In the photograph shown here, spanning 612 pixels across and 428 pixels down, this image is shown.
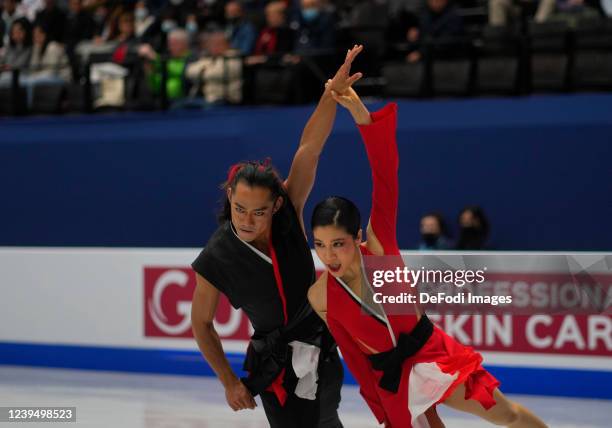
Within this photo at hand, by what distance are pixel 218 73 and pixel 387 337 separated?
7.21 metres

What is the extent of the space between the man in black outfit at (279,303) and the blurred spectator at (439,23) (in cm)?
620

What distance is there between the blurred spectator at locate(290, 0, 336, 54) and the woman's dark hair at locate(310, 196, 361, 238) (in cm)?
677

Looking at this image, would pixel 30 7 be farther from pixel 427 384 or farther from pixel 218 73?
pixel 427 384

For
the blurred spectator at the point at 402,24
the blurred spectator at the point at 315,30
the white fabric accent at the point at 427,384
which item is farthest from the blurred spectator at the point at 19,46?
the white fabric accent at the point at 427,384

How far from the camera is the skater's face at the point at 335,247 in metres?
3.51

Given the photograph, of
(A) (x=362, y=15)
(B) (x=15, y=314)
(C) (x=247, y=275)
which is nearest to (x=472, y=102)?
(A) (x=362, y=15)

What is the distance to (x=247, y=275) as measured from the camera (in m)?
3.88

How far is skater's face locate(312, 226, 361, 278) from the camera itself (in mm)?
3512

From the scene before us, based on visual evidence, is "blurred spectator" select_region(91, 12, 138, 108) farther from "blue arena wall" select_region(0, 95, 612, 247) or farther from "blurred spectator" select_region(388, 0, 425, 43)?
"blurred spectator" select_region(388, 0, 425, 43)

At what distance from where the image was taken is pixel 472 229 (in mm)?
9180

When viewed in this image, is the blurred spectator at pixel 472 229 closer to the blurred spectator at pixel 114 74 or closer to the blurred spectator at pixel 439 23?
the blurred spectator at pixel 439 23

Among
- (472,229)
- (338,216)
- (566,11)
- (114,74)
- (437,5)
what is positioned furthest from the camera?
(114,74)

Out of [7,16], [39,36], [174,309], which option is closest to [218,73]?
[39,36]

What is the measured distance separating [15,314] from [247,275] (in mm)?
5815
